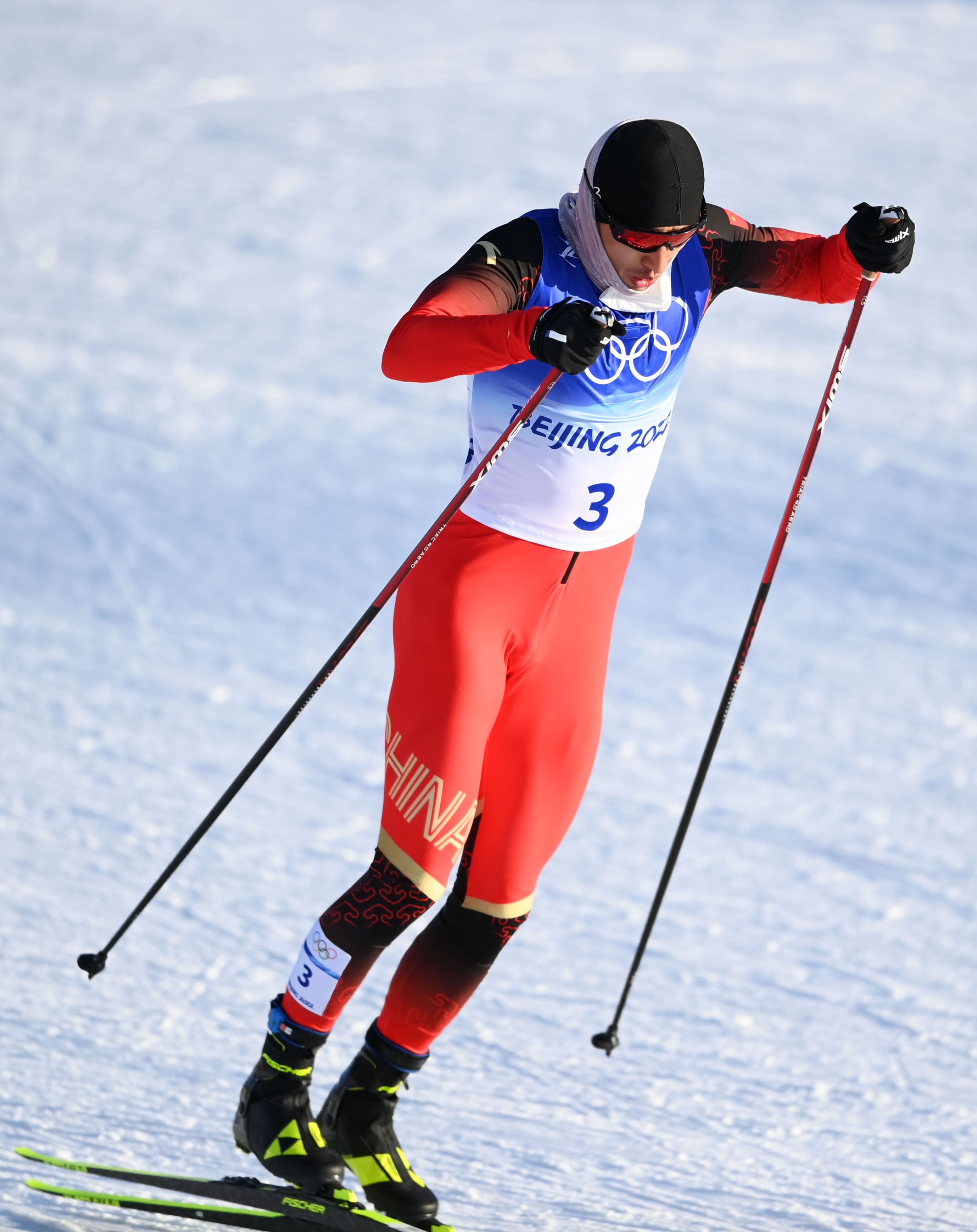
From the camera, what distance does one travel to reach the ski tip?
103 inches

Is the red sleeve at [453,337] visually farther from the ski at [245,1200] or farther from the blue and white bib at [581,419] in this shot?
the ski at [245,1200]

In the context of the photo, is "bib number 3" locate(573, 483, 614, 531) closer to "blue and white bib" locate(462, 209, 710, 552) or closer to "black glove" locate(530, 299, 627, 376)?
"blue and white bib" locate(462, 209, 710, 552)

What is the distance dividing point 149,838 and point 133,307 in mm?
4084

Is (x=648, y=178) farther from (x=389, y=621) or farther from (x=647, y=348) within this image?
(x=389, y=621)

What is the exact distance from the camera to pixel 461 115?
9.66 m

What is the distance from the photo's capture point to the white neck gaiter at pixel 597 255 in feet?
7.54

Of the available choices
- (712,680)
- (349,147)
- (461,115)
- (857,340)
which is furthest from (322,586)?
(461,115)

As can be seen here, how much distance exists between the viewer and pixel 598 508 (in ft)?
8.13

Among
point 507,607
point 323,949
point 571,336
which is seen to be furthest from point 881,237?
point 323,949

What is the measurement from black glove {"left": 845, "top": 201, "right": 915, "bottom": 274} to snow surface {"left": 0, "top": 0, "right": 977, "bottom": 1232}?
180 cm

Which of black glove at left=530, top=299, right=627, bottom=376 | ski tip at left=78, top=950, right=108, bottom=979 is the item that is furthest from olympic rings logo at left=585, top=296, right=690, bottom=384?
ski tip at left=78, top=950, right=108, bottom=979

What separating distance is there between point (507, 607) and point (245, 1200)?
3.79 feet

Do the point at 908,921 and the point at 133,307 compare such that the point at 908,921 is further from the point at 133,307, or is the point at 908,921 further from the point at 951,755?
the point at 133,307

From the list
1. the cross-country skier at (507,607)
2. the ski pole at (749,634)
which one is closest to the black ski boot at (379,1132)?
the cross-country skier at (507,607)
